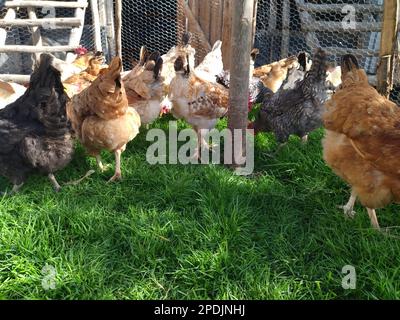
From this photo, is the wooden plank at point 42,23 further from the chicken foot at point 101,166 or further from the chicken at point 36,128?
the chicken foot at point 101,166

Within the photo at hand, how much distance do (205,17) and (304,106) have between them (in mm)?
2871

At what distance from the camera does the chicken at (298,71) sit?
452cm

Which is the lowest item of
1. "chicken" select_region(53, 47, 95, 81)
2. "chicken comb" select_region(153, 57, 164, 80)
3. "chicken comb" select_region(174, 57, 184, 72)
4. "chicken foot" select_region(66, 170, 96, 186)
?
"chicken foot" select_region(66, 170, 96, 186)

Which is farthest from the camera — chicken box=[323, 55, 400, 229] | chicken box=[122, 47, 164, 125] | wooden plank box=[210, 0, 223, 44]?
wooden plank box=[210, 0, 223, 44]

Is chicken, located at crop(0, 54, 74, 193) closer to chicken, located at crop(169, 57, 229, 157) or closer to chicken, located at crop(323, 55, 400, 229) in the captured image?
chicken, located at crop(169, 57, 229, 157)

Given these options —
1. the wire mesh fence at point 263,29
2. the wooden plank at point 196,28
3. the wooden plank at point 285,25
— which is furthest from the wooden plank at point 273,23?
the wooden plank at point 196,28

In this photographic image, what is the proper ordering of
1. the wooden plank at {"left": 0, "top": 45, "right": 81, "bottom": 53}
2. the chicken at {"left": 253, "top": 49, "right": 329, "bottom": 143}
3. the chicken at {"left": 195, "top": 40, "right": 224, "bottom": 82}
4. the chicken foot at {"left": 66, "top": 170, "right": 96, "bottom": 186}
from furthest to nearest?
1. the wooden plank at {"left": 0, "top": 45, "right": 81, "bottom": 53}
2. the chicken at {"left": 195, "top": 40, "right": 224, "bottom": 82}
3. the chicken at {"left": 253, "top": 49, "right": 329, "bottom": 143}
4. the chicken foot at {"left": 66, "top": 170, "right": 96, "bottom": 186}

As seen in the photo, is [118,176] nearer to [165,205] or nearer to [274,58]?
[165,205]

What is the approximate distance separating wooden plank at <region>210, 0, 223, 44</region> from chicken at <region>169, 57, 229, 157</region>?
1949 millimetres

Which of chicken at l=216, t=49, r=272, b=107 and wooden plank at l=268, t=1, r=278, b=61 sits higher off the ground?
wooden plank at l=268, t=1, r=278, b=61

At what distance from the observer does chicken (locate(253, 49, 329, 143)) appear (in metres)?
3.97

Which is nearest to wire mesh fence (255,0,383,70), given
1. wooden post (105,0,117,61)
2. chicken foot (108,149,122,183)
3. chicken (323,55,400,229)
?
wooden post (105,0,117,61)

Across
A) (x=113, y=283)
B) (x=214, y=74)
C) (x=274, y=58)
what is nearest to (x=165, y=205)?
(x=113, y=283)

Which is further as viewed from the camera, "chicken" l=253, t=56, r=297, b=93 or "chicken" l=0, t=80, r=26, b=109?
"chicken" l=253, t=56, r=297, b=93
